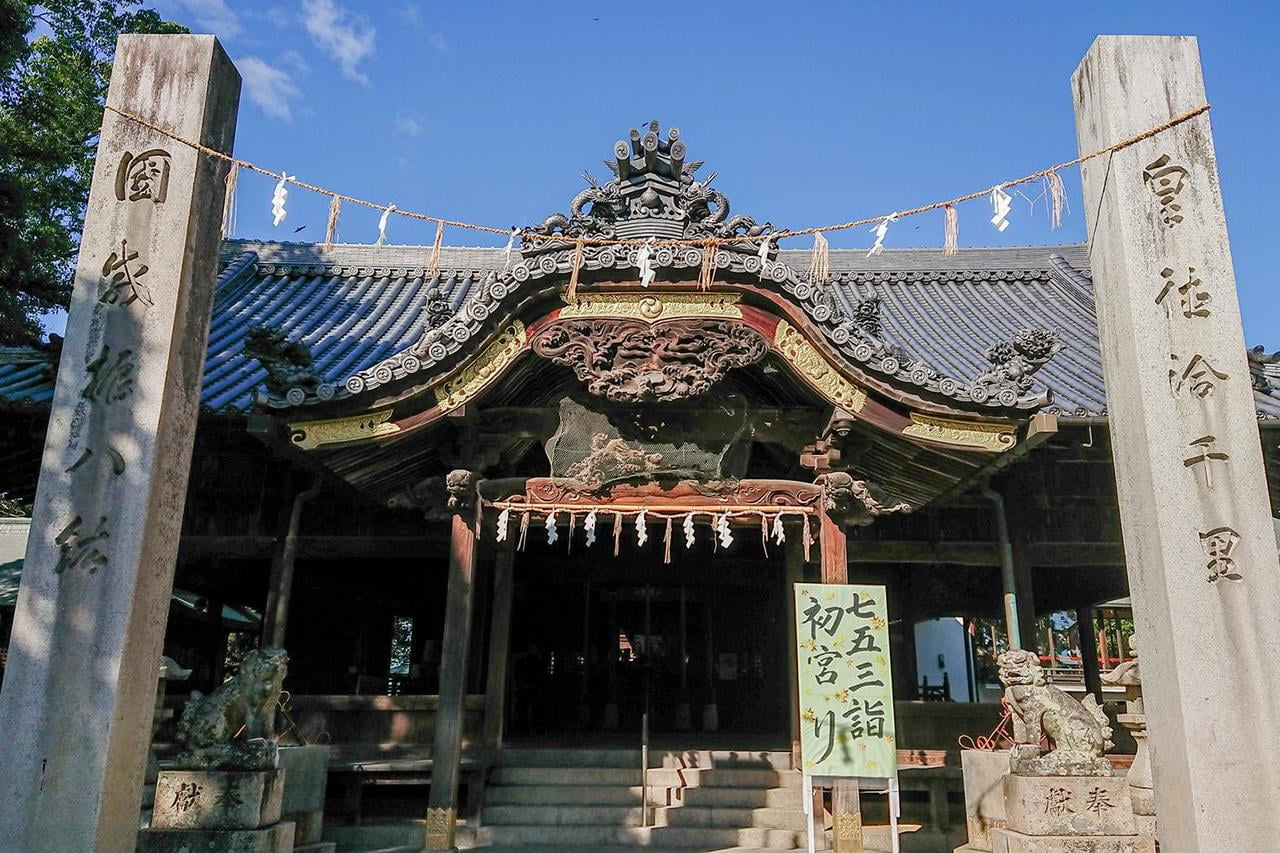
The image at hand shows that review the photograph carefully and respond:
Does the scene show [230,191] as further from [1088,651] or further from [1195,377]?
[1088,651]

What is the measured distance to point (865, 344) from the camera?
26.1 feet

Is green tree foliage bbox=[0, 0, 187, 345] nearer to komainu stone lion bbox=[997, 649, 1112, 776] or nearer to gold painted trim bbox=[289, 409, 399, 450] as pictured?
gold painted trim bbox=[289, 409, 399, 450]

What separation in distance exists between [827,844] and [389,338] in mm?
9393

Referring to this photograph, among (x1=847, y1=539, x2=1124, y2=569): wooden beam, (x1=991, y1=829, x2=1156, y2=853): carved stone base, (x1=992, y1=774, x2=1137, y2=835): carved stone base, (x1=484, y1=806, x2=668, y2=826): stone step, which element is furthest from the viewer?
(x1=847, y1=539, x2=1124, y2=569): wooden beam

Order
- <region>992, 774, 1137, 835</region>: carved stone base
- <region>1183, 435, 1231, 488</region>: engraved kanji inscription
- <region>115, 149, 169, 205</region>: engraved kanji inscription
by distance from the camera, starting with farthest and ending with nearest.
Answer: <region>992, 774, 1137, 835</region>: carved stone base
<region>115, 149, 169, 205</region>: engraved kanji inscription
<region>1183, 435, 1231, 488</region>: engraved kanji inscription

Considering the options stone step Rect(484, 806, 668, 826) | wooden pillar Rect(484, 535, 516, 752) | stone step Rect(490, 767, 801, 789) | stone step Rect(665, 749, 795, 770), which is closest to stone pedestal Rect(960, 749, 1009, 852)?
stone step Rect(490, 767, 801, 789)

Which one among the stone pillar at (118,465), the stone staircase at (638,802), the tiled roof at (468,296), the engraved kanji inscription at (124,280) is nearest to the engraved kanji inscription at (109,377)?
the stone pillar at (118,465)

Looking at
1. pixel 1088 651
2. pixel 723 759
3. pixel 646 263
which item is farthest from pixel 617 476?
pixel 1088 651

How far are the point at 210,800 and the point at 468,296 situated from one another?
6.75m

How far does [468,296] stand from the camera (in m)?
11.7

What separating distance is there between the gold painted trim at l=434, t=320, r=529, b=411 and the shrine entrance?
7.13 m

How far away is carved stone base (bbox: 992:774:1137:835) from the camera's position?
273 inches

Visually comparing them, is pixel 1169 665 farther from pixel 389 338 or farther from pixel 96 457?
pixel 389 338

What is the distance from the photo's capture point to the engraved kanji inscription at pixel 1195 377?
5.42 meters
